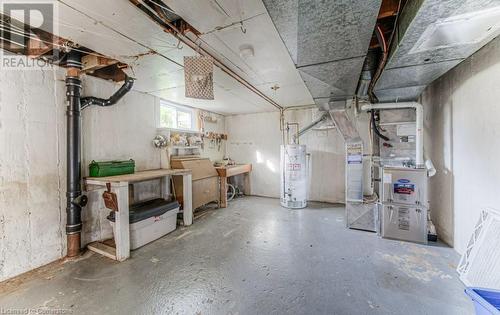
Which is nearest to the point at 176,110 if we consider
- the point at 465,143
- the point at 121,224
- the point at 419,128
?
the point at 121,224

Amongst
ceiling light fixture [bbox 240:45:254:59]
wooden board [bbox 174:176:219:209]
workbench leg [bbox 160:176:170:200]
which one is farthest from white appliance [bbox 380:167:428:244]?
workbench leg [bbox 160:176:170:200]

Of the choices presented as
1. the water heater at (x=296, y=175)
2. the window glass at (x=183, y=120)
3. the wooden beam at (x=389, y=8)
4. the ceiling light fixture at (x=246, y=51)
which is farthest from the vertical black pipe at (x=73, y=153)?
the water heater at (x=296, y=175)

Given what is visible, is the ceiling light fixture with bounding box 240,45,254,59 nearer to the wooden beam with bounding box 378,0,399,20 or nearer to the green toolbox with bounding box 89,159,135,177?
the wooden beam with bounding box 378,0,399,20

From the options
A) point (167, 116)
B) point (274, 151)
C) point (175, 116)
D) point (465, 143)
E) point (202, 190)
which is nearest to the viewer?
point (465, 143)

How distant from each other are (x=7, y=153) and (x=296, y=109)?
4905 mm

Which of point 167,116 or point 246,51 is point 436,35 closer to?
point 246,51

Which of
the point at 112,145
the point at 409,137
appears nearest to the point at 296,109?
the point at 409,137

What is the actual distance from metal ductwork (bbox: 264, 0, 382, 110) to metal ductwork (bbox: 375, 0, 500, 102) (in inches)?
10.2

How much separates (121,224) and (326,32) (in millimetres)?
2907

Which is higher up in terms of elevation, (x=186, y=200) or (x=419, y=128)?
(x=419, y=128)

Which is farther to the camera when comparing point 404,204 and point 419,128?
point 419,128

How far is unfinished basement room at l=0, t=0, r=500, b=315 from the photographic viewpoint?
5.18 feet

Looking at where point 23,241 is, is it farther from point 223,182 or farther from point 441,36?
point 441,36

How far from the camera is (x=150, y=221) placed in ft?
9.16
